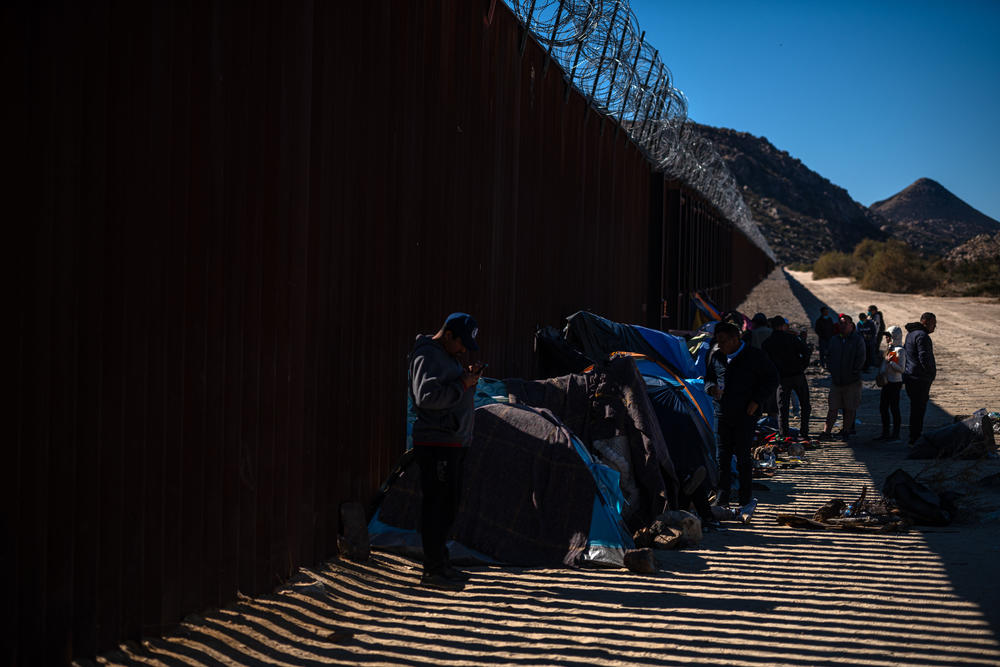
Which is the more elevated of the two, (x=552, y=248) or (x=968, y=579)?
(x=552, y=248)

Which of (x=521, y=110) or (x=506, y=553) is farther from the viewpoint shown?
(x=521, y=110)

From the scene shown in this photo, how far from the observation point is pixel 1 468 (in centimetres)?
304

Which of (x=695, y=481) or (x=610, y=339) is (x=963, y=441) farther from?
(x=695, y=481)

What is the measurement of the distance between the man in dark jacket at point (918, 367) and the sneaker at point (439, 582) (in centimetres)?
765

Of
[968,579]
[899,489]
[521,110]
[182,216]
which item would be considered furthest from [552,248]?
[182,216]

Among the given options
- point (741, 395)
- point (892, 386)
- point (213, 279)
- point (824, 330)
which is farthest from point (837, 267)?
point (213, 279)

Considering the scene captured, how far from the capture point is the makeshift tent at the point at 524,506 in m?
5.66

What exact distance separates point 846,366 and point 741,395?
4478mm

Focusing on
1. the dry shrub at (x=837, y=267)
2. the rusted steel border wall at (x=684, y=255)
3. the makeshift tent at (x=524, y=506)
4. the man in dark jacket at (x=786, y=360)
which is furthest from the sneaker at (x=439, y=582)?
the dry shrub at (x=837, y=267)

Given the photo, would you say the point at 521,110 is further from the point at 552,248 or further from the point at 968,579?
the point at 968,579

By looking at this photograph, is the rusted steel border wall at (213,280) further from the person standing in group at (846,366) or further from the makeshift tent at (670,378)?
the person standing in group at (846,366)

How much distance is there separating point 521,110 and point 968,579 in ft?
18.3

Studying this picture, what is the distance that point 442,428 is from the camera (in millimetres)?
5000

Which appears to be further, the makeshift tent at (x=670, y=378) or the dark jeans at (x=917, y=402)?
the dark jeans at (x=917, y=402)
